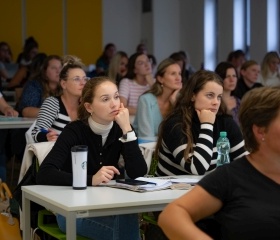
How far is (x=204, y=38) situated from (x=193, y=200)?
11557mm

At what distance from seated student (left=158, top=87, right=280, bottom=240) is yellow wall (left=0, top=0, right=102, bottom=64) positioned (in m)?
11.0

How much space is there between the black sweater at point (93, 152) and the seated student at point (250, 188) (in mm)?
1357

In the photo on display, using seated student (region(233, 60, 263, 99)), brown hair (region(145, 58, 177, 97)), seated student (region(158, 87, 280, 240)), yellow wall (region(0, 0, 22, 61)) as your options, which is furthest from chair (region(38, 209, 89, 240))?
yellow wall (region(0, 0, 22, 61))

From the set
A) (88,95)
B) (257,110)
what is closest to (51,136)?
(88,95)

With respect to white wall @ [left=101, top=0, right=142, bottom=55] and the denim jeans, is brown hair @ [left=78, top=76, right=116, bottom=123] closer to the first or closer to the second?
the denim jeans

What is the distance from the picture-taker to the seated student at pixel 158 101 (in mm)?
5668

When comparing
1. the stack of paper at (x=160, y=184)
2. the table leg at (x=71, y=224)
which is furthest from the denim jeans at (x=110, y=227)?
the table leg at (x=71, y=224)

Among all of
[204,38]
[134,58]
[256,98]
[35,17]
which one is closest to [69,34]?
[35,17]

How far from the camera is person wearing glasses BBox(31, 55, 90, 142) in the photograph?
15.8 feet

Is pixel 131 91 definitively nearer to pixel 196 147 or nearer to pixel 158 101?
pixel 158 101

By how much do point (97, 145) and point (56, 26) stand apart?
32.6ft

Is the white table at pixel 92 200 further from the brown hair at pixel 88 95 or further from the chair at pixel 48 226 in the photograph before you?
the brown hair at pixel 88 95

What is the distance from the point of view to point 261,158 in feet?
7.21

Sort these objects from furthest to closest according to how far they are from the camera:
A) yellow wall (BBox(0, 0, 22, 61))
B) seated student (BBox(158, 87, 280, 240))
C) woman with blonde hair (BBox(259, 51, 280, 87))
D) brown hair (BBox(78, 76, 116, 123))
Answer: yellow wall (BBox(0, 0, 22, 61))
woman with blonde hair (BBox(259, 51, 280, 87))
brown hair (BBox(78, 76, 116, 123))
seated student (BBox(158, 87, 280, 240))
